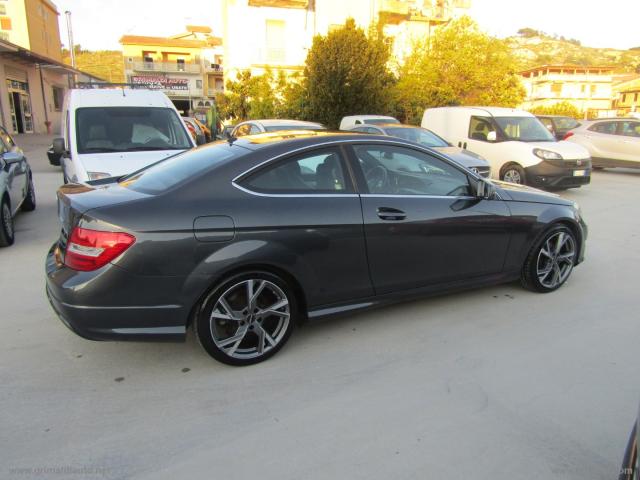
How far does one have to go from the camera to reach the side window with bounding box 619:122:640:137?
13349 mm

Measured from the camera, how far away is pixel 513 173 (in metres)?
10.1

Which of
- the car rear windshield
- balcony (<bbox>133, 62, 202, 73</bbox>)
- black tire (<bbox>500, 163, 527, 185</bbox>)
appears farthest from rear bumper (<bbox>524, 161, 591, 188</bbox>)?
balcony (<bbox>133, 62, 202, 73</bbox>)

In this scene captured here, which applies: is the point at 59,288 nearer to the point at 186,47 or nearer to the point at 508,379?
the point at 508,379

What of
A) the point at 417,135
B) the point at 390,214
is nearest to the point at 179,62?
the point at 417,135

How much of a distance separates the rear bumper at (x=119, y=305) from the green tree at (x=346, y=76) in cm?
1828

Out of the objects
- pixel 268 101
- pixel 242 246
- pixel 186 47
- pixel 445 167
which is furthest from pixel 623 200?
Result: pixel 186 47

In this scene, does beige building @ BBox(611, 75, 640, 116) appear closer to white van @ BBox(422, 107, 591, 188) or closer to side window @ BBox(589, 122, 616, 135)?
side window @ BBox(589, 122, 616, 135)

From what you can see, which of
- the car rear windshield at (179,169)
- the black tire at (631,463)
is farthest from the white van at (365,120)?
the black tire at (631,463)

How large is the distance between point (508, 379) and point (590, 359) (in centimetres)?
75

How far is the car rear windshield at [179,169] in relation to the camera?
3.21 metres

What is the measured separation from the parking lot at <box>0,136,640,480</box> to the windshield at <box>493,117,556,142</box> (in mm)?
6902

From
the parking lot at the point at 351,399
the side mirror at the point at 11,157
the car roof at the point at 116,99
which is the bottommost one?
the parking lot at the point at 351,399

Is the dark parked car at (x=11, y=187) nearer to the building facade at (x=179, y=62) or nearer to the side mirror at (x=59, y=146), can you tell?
the side mirror at (x=59, y=146)

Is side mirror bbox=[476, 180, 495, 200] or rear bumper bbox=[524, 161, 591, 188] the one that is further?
rear bumper bbox=[524, 161, 591, 188]
